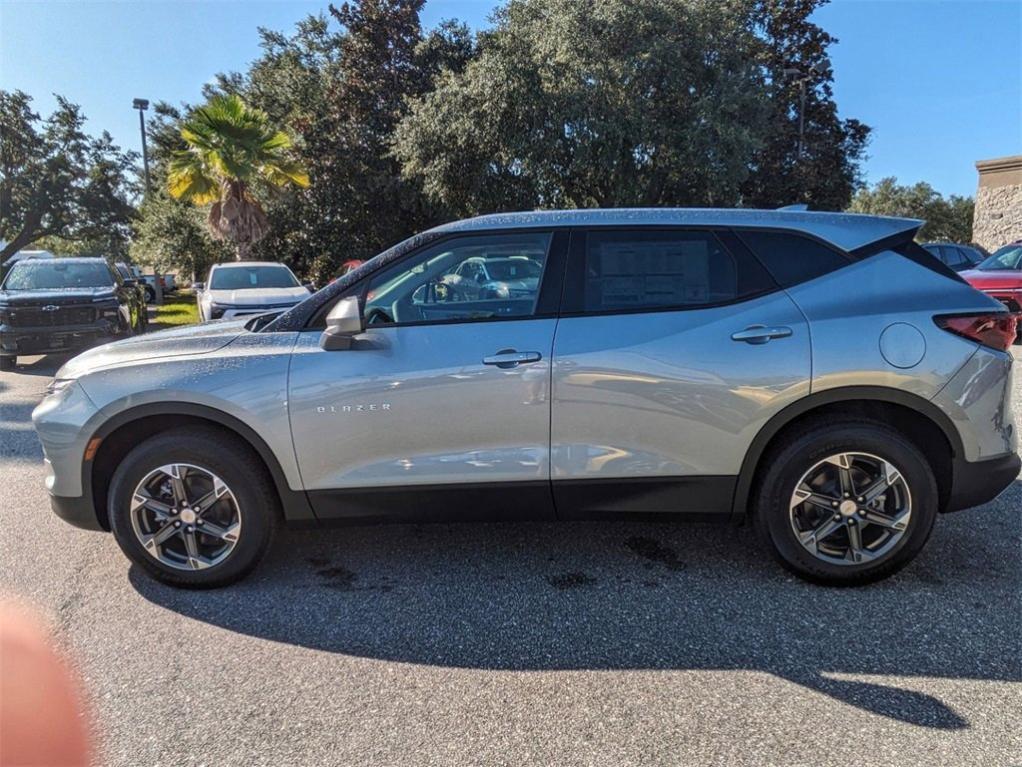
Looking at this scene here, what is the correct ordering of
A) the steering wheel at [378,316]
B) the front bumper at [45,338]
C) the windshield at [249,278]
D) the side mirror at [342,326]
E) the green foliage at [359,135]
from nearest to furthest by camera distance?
the side mirror at [342,326], the steering wheel at [378,316], the front bumper at [45,338], the windshield at [249,278], the green foliage at [359,135]

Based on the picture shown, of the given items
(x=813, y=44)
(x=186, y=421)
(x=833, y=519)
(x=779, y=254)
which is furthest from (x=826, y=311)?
(x=813, y=44)

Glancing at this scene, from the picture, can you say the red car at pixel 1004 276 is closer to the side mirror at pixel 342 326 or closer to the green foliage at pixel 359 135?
the side mirror at pixel 342 326

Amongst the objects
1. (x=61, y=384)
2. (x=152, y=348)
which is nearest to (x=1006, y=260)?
(x=152, y=348)

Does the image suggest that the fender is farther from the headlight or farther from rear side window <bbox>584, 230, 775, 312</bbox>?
the headlight

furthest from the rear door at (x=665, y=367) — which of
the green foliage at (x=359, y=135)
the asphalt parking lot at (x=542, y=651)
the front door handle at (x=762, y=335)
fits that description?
the green foliage at (x=359, y=135)

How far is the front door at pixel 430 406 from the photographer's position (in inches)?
126

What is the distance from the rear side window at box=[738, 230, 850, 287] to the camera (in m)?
3.31

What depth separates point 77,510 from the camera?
343 cm

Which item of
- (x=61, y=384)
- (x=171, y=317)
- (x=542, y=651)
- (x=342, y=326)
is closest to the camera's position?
(x=542, y=651)

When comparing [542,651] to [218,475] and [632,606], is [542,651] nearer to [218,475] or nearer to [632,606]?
[632,606]

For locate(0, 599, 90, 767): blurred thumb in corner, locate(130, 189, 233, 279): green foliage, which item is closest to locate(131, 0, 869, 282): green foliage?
locate(130, 189, 233, 279): green foliage

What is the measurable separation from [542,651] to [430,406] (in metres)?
1.20

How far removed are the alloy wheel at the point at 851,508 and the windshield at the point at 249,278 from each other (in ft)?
36.0

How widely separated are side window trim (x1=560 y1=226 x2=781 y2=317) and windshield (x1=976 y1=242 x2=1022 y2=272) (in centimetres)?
1120
